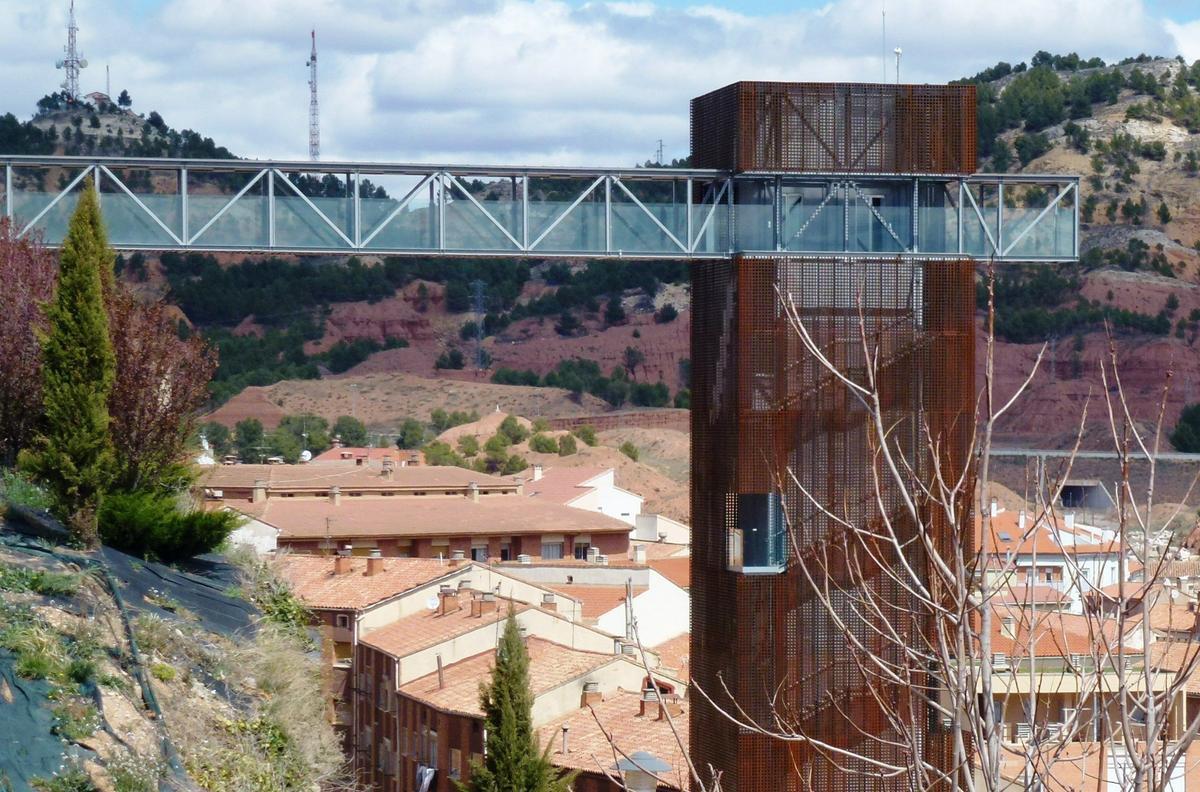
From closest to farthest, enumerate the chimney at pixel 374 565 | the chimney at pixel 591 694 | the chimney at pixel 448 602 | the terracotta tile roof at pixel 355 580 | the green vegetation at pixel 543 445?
the chimney at pixel 591 694, the chimney at pixel 448 602, the terracotta tile roof at pixel 355 580, the chimney at pixel 374 565, the green vegetation at pixel 543 445

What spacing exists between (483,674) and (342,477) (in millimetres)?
28446

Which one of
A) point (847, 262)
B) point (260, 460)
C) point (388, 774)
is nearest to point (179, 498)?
point (847, 262)

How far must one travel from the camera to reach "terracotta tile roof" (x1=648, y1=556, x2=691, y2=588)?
3650 cm

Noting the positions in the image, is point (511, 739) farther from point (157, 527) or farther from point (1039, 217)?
point (1039, 217)

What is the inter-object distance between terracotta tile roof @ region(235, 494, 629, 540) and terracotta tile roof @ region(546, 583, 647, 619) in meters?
9.04

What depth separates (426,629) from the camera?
29.2m

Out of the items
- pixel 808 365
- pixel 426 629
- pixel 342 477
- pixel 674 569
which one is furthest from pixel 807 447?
pixel 342 477

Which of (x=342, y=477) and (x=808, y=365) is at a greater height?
(x=808, y=365)

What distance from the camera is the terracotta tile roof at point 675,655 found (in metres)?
27.5

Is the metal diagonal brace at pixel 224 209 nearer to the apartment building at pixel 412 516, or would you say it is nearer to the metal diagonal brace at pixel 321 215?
the metal diagonal brace at pixel 321 215

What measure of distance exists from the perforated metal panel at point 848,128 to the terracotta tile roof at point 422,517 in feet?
87.8

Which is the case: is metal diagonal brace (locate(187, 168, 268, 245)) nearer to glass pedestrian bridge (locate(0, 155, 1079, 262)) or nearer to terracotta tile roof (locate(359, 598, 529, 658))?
glass pedestrian bridge (locate(0, 155, 1079, 262))

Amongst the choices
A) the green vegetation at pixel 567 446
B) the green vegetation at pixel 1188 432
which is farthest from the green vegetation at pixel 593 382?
the green vegetation at pixel 1188 432

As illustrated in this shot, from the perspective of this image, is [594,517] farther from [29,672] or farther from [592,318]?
[592,318]
